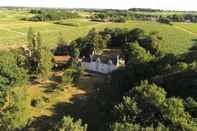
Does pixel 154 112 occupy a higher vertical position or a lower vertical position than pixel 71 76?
higher

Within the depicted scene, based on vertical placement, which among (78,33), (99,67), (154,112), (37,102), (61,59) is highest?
(154,112)

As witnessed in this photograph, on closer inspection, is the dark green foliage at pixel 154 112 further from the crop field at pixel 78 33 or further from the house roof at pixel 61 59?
the crop field at pixel 78 33

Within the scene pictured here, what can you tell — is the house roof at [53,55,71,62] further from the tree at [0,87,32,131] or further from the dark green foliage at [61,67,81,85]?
the tree at [0,87,32,131]

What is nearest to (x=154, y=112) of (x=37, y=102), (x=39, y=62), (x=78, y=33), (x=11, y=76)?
(x=37, y=102)

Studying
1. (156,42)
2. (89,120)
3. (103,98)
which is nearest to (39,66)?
(103,98)

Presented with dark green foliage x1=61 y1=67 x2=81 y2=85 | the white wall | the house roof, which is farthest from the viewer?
the house roof

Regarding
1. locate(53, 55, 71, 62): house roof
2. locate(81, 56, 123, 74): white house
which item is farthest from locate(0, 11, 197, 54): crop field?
locate(53, 55, 71, 62): house roof

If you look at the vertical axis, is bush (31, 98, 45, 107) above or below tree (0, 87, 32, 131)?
below

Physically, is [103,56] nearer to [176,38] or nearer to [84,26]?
[176,38]

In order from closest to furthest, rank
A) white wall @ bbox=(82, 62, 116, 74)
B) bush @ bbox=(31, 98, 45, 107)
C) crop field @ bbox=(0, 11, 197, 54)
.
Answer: bush @ bbox=(31, 98, 45, 107) → white wall @ bbox=(82, 62, 116, 74) → crop field @ bbox=(0, 11, 197, 54)

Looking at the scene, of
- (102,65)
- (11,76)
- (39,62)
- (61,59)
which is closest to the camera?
(11,76)

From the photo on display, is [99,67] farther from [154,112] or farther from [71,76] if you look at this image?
[154,112]

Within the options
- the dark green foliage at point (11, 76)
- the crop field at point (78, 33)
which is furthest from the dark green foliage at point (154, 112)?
the crop field at point (78, 33)
